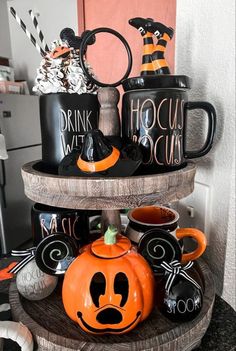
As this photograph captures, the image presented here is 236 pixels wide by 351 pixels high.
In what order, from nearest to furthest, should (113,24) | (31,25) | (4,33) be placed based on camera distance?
1. (113,24)
2. (31,25)
3. (4,33)

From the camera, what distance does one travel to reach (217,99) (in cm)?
49

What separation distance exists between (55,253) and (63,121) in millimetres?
202

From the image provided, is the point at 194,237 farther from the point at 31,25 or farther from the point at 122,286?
the point at 31,25

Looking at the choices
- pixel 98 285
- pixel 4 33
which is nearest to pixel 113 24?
pixel 98 285

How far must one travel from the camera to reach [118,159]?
0.37 metres

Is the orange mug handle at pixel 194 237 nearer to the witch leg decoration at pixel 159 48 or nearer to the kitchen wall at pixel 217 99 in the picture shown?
the kitchen wall at pixel 217 99

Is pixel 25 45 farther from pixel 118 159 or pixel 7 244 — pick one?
pixel 118 159

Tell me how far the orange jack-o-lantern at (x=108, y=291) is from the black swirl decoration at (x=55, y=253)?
0.04 meters

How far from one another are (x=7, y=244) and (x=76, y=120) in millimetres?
1564

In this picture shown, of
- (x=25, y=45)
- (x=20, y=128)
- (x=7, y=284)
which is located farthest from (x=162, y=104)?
(x=25, y=45)

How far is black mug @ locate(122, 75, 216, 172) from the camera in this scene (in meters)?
0.39

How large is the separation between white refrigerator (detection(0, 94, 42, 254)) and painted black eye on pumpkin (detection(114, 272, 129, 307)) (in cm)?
147

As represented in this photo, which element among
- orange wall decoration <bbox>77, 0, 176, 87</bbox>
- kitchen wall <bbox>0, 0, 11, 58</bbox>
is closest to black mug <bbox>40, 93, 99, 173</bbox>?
orange wall decoration <bbox>77, 0, 176, 87</bbox>

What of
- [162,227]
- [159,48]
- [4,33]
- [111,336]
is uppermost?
[4,33]
